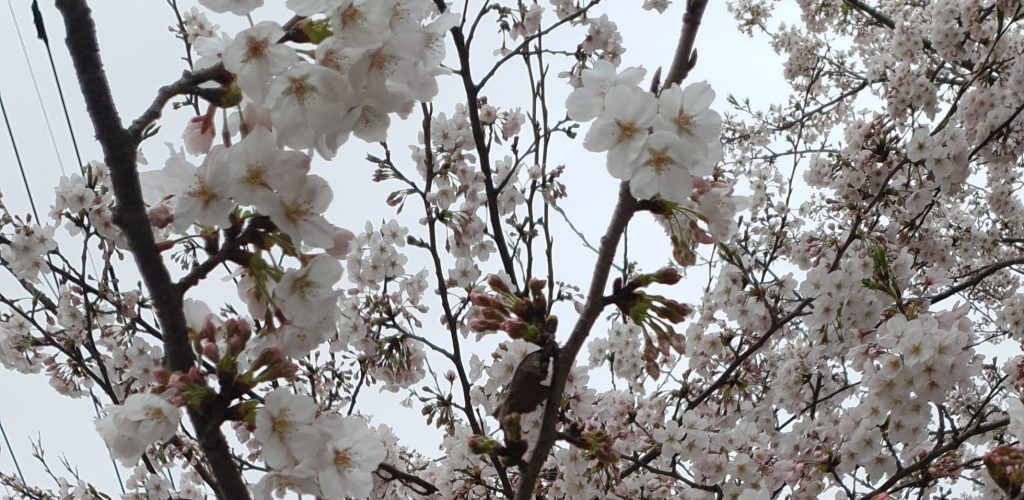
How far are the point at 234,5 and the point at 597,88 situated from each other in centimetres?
74

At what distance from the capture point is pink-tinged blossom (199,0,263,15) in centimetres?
107

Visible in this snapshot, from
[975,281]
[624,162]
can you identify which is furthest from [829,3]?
[624,162]

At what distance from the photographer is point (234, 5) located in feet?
3.55

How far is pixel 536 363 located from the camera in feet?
3.94

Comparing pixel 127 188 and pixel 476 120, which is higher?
pixel 476 120

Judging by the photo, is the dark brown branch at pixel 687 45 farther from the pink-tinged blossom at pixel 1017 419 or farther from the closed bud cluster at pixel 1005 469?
the pink-tinged blossom at pixel 1017 419

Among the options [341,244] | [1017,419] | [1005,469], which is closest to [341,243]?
[341,244]

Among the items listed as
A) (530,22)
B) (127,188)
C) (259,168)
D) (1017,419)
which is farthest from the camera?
(530,22)

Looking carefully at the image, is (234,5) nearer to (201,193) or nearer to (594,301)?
(201,193)

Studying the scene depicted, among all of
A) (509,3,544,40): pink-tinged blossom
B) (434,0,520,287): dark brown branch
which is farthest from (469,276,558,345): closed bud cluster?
(509,3,544,40): pink-tinged blossom

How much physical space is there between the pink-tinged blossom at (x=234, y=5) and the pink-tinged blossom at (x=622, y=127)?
0.62m

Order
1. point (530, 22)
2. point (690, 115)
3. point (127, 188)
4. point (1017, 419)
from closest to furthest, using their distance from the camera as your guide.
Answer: point (127, 188), point (690, 115), point (1017, 419), point (530, 22)

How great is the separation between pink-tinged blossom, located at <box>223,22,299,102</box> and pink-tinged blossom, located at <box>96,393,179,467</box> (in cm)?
42

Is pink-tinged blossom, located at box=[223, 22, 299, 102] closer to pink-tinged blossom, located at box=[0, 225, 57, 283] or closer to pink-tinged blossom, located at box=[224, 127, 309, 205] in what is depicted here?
pink-tinged blossom, located at box=[224, 127, 309, 205]
